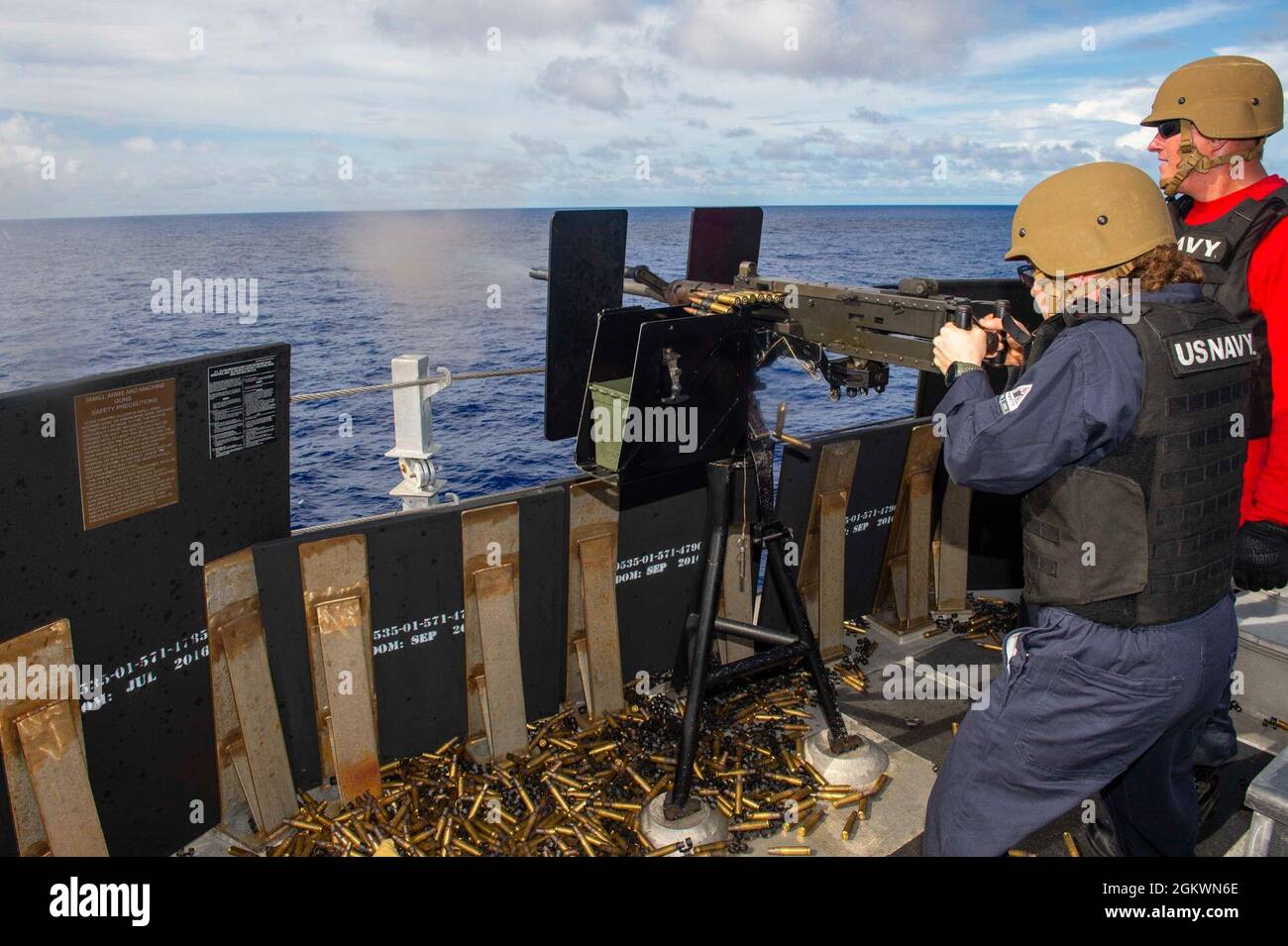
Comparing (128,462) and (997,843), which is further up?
(128,462)

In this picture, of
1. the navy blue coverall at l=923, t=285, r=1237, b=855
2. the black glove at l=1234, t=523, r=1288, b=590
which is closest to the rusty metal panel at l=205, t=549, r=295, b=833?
the navy blue coverall at l=923, t=285, r=1237, b=855

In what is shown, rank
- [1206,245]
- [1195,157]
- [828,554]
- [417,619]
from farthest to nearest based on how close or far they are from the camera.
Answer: [828,554], [417,619], [1195,157], [1206,245]

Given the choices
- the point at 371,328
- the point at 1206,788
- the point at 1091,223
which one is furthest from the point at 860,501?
the point at 371,328

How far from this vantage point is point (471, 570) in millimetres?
6184

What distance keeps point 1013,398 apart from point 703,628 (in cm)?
247

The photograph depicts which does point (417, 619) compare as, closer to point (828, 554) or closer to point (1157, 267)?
point (828, 554)

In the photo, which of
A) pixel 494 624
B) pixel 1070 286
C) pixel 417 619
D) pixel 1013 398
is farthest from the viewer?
pixel 494 624

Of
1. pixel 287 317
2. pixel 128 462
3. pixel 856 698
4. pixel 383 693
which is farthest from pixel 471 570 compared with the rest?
pixel 287 317

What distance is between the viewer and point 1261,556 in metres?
5.27

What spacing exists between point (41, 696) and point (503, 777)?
9.29ft

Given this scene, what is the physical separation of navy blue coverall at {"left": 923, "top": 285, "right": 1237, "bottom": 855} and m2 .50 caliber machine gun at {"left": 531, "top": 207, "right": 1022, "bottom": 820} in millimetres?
954

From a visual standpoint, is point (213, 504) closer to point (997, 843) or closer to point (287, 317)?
point (997, 843)

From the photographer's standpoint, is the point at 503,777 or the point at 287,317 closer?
the point at 503,777

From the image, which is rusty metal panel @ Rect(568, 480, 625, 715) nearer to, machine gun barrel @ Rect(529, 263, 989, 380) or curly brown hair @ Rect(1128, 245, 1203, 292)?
machine gun barrel @ Rect(529, 263, 989, 380)
